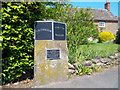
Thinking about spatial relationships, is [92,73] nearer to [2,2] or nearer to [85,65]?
[85,65]

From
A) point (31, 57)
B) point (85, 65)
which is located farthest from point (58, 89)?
point (85, 65)

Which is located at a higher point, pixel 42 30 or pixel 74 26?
pixel 74 26

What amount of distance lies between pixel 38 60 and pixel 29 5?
5.66 ft

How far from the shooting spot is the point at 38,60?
3.33 m

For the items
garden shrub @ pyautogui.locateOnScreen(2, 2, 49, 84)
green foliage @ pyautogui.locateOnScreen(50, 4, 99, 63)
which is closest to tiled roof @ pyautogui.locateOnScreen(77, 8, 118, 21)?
green foliage @ pyautogui.locateOnScreen(50, 4, 99, 63)

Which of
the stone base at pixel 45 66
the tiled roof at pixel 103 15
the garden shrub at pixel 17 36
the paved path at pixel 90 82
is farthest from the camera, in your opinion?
the tiled roof at pixel 103 15

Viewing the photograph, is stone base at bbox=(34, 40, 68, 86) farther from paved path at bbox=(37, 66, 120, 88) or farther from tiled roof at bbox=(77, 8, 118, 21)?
tiled roof at bbox=(77, 8, 118, 21)

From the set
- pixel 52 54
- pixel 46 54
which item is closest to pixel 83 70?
pixel 52 54

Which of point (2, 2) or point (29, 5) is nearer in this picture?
point (2, 2)

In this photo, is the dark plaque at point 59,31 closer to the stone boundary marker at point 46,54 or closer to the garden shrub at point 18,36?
the stone boundary marker at point 46,54

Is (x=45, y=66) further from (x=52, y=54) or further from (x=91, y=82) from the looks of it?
(x=91, y=82)

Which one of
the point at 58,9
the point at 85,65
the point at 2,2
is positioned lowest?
the point at 85,65

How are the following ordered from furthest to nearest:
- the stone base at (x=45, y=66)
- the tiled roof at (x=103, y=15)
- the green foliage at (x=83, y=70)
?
the tiled roof at (x=103, y=15) < the green foliage at (x=83, y=70) < the stone base at (x=45, y=66)

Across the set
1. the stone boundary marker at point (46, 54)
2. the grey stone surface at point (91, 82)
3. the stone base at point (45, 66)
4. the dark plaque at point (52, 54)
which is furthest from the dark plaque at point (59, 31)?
the grey stone surface at point (91, 82)
